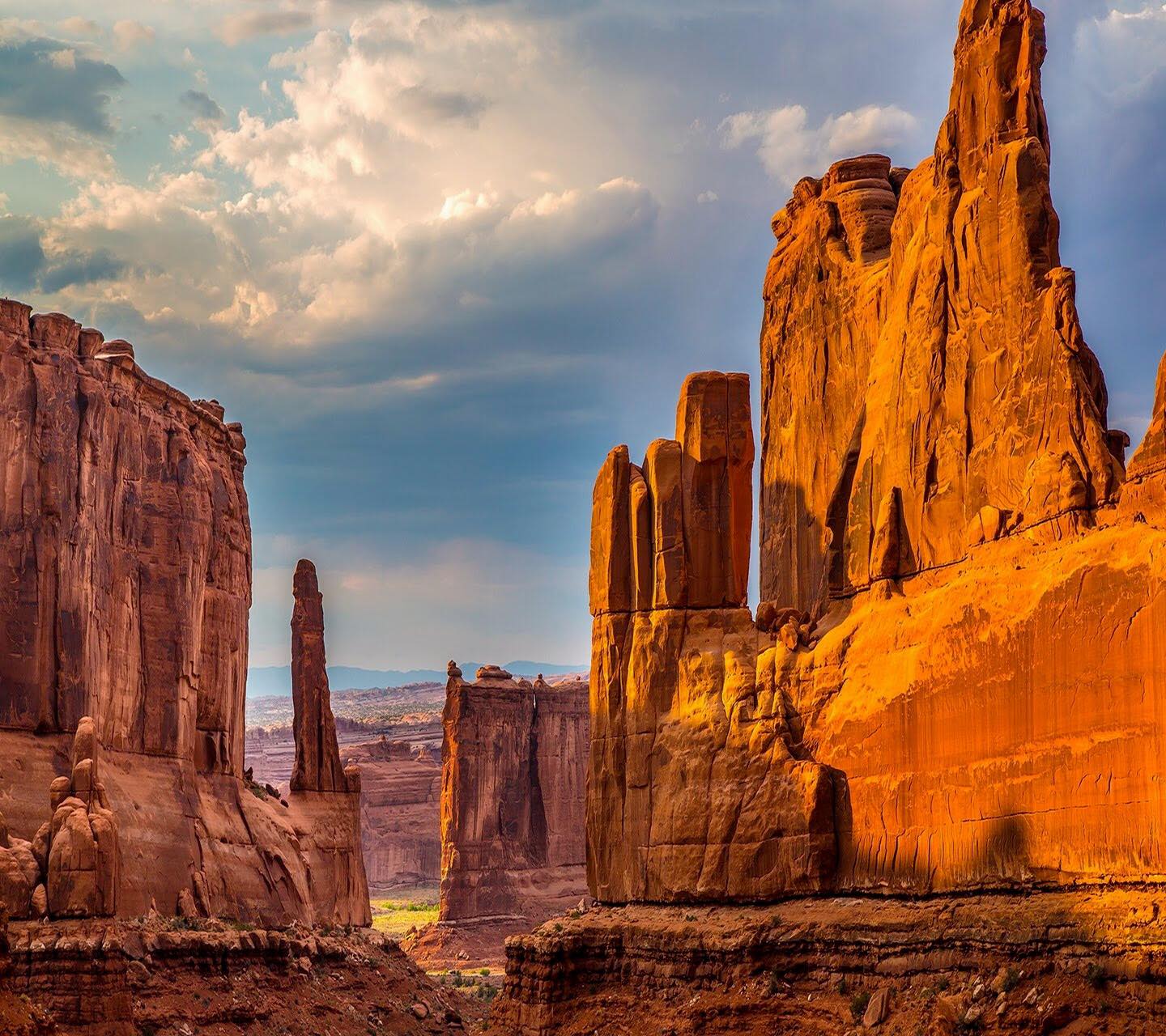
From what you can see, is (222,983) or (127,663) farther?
(127,663)

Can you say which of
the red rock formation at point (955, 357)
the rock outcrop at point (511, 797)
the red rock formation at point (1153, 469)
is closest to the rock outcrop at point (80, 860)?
the red rock formation at point (955, 357)

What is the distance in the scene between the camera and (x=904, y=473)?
46.1 m

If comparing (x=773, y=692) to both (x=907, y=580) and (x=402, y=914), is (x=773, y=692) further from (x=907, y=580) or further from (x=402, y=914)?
(x=402, y=914)

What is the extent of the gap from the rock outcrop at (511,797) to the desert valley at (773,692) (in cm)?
3082

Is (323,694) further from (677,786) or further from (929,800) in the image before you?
(929,800)

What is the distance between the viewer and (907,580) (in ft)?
150

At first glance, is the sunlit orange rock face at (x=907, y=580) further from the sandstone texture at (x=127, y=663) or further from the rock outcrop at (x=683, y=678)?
the sandstone texture at (x=127, y=663)

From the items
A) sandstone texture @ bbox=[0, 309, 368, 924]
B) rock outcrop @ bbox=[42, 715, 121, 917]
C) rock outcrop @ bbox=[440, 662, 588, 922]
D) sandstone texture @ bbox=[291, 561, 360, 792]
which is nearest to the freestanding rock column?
sandstone texture @ bbox=[291, 561, 360, 792]

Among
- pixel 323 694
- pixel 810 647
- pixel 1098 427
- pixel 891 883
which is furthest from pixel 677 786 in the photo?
pixel 323 694

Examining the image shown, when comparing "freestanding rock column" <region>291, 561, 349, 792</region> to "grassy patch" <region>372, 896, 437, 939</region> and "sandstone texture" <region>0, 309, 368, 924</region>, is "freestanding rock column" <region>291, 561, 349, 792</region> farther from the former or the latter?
"grassy patch" <region>372, 896, 437, 939</region>

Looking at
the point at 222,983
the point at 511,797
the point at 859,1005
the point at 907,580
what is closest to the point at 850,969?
the point at 859,1005

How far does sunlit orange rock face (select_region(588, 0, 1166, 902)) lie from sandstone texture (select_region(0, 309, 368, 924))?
14.8 metres

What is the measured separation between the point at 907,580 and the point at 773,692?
4993 millimetres

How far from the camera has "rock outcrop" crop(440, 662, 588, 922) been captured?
11281 centimetres
